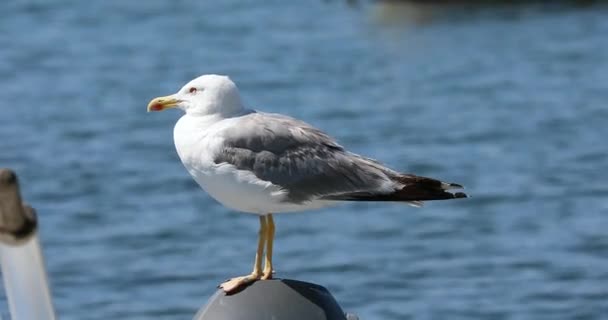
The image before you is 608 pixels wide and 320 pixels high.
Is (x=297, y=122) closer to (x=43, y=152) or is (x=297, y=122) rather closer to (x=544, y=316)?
(x=544, y=316)

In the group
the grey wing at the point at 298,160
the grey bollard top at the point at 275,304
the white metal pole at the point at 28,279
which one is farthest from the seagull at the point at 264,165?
the white metal pole at the point at 28,279

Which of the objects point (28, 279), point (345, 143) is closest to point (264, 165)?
point (28, 279)

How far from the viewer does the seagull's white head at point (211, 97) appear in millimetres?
5168

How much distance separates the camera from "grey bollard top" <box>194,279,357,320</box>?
4.59 m

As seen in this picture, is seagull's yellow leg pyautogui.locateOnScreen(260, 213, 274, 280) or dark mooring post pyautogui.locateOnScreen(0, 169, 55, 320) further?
seagull's yellow leg pyautogui.locateOnScreen(260, 213, 274, 280)

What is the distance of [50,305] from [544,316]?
8.91 metres

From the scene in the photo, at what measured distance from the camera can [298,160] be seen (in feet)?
17.9

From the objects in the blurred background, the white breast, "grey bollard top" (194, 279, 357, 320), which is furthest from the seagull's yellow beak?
the blurred background

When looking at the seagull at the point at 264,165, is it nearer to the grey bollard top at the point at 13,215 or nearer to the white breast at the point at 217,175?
the white breast at the point at 217,175

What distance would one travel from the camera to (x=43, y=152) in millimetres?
16344

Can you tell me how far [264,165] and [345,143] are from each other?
33.9 feet

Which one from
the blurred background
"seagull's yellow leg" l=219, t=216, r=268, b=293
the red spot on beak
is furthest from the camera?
the blurred background

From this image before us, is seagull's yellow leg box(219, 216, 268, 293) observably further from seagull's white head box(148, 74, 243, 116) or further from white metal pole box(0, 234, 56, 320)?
white metal pole box(0, 234, 56, 320)

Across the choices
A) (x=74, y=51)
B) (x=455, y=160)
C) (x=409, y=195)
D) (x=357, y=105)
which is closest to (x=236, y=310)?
(x=409, y=195)
